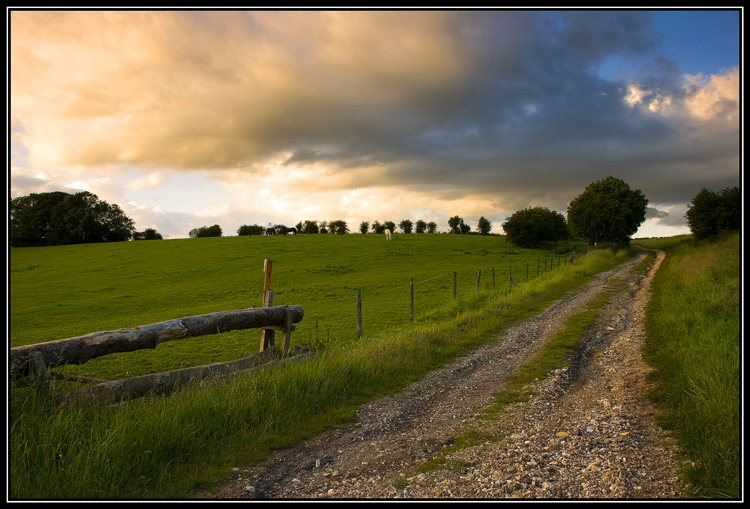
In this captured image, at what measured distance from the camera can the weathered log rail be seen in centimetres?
556

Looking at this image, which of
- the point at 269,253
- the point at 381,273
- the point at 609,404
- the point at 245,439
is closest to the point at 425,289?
the point at 381,273

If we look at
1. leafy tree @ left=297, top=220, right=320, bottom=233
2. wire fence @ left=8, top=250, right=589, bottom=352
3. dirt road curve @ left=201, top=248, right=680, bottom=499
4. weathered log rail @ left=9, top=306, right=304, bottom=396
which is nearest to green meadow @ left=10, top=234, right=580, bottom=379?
wire fence @ left=8, top=250, right=589, bottom=352

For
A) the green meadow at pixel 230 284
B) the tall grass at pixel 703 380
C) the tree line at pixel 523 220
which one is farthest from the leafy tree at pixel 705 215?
the tall grass at pixel 703 380

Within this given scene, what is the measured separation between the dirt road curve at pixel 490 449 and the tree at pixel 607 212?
2317 inches

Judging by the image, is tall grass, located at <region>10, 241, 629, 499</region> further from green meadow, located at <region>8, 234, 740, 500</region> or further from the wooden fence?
the wooden fence

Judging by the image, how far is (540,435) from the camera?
5801mm

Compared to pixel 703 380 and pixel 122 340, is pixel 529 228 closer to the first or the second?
pixel 703 380

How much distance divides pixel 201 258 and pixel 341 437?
50.1 m

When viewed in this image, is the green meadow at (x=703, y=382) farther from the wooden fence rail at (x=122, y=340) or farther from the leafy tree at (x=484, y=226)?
the leafy tree at (x=484, y=226)

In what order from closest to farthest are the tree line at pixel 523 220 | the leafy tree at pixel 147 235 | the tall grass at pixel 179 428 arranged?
the tall grass at pixel 179 428
the tree line at pixel 523 220
the leafy tree at pixel 147 235

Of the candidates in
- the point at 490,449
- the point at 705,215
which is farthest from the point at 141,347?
the point at 705,215

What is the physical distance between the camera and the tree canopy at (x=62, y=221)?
7831cm

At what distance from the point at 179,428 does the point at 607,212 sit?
66428 mm

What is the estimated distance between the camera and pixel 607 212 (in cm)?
6022
